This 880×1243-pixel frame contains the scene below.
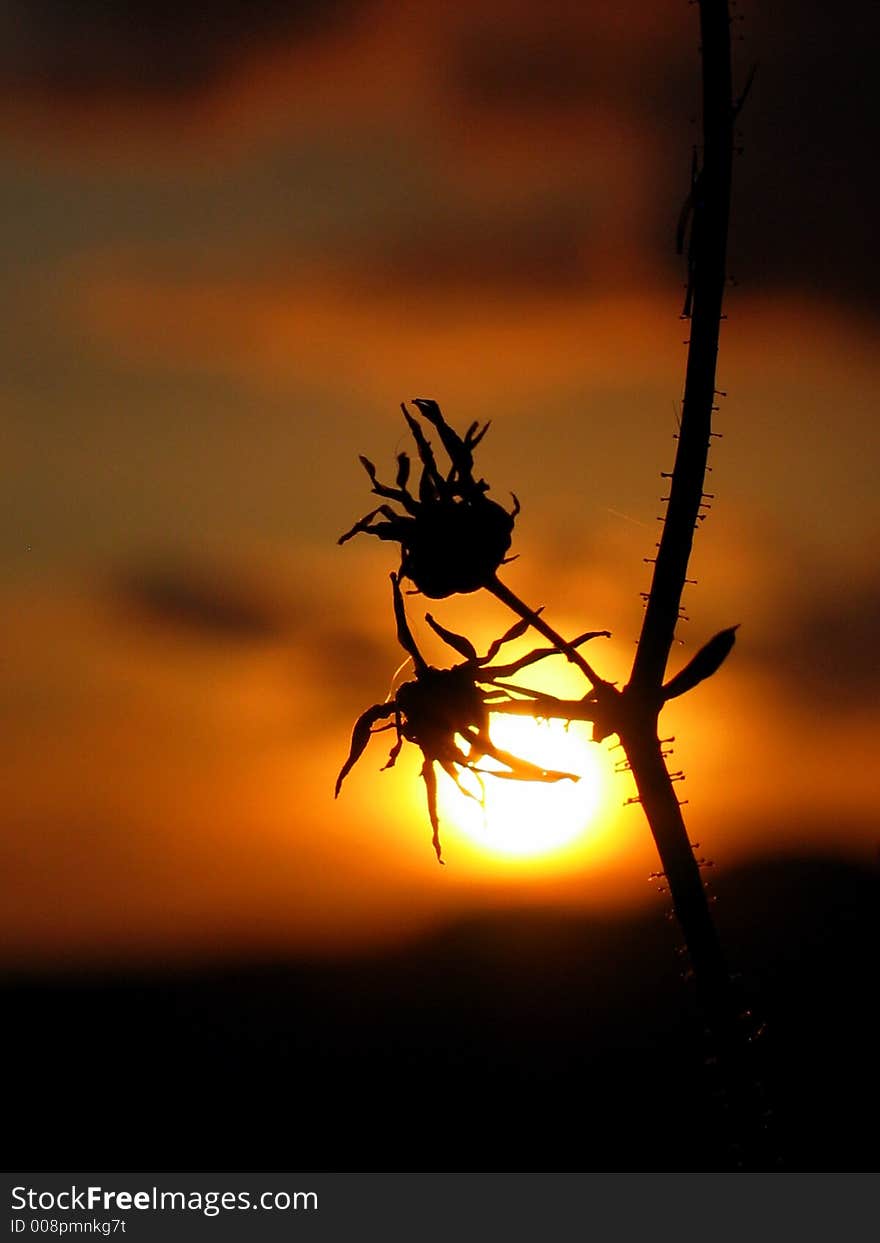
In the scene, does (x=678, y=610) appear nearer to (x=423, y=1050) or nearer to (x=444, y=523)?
(x=444, y=523)

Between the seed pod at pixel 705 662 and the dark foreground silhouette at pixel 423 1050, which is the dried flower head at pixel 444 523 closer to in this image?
the seed pod at pixel 705 662

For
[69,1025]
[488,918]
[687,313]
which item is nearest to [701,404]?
[687,313]

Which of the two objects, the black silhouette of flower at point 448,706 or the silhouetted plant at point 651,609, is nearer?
the silhouetted plant at point 651,609


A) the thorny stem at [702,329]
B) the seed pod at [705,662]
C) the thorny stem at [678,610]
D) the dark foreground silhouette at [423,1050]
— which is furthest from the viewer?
the dark foreground silhouette at [423,1050]

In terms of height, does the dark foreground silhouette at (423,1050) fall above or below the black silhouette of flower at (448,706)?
above

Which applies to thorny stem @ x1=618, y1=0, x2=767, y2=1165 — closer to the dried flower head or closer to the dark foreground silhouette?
the dried flower head

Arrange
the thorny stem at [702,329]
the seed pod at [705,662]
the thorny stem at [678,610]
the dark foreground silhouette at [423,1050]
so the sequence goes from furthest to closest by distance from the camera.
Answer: the dark foreground silhouette at [423,1050], the seed pod at [705,662], the thorny stem at [678,610], the thorny stem at [702,329]

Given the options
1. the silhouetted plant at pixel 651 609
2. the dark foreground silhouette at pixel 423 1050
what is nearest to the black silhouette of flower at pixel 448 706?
the silhouetted plant at pixel 651 609

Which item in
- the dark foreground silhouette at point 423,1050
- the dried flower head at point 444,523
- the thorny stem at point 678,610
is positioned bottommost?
the thorny stem at point 678,610
